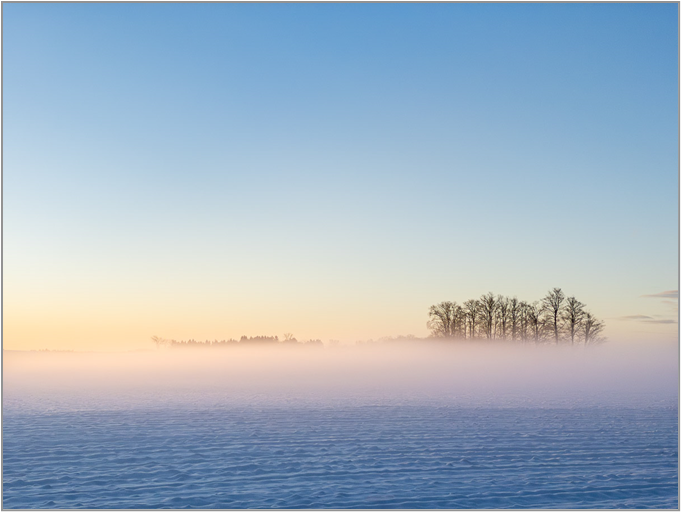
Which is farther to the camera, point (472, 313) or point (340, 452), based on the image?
point (472, 313)

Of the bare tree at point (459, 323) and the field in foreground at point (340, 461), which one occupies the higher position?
the bare tree at point (459, 323)

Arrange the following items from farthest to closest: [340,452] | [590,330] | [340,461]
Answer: [590,330]
[340,452]
[340,461]

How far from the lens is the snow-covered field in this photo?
53.5ft

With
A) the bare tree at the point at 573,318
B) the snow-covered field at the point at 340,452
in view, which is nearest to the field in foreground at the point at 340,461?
the snow-covered field at the point at 340,452

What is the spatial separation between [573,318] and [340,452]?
9033 centimetres

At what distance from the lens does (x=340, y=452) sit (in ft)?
71.9

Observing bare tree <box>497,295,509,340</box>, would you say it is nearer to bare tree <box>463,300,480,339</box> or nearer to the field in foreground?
bare tree <box>463,300,480,339</box>

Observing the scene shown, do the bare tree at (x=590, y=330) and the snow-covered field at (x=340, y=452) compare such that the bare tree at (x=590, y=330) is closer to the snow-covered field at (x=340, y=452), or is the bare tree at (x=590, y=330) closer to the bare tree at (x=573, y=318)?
the bare tree at (x=573, y=318)

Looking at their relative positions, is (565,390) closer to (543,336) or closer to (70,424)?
(70,424)

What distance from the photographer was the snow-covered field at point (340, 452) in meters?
16.3

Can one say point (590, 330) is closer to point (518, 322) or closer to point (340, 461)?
point (518, 322)

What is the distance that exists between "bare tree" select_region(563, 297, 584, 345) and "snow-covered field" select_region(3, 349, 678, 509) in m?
60.1

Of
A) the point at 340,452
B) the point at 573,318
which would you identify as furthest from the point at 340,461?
the point at 573,318

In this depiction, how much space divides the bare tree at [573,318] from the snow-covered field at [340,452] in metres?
60.1
